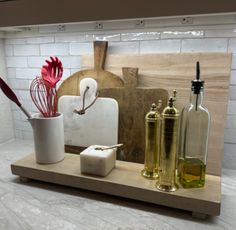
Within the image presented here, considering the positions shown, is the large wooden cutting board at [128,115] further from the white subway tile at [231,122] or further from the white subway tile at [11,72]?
the white subway tile at [11,72]

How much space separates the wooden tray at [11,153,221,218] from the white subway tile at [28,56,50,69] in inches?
16.5

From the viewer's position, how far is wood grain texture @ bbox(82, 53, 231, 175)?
735 mm

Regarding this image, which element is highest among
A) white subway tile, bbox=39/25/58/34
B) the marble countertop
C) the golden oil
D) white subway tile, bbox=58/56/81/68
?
white subway tile, bbox=39/25/58/34

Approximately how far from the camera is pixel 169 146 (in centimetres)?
62

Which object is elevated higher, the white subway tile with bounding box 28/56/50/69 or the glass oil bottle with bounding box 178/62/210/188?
the white subway tile with bounding box 28/56/50/69

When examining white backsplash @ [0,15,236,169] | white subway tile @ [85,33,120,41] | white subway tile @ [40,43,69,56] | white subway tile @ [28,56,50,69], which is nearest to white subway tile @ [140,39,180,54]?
white backsplash @ [0,15,236,169]

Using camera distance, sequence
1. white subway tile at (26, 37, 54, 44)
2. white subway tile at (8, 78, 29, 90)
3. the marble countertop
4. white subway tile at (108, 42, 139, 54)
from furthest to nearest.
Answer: white subway tile at (8, 78, 29, 90), white subway tile at (26, 37, 54, 44), white subway tile at (108, 42, 139, 54), the marble countertop

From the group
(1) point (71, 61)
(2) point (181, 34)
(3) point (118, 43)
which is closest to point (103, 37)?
(3) point (118, 43)

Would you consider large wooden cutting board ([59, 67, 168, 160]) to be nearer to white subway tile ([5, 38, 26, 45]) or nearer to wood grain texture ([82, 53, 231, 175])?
wood grain texture ([82, 53, 231, 175])

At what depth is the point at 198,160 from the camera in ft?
2.14

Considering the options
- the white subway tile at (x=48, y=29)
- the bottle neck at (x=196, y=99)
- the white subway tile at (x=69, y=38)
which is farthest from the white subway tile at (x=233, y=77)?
the white subway tile at (x=48, y=29)

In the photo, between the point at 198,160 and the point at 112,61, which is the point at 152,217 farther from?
the point at 112,61

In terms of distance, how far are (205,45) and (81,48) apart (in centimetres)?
46

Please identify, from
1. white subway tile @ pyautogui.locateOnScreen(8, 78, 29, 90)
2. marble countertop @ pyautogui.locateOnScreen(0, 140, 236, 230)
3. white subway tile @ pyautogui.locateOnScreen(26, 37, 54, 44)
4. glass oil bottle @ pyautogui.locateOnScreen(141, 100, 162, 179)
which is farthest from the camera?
white subway tile @ pyautogui.locateOnScreen(8, 78, 29, 90)
